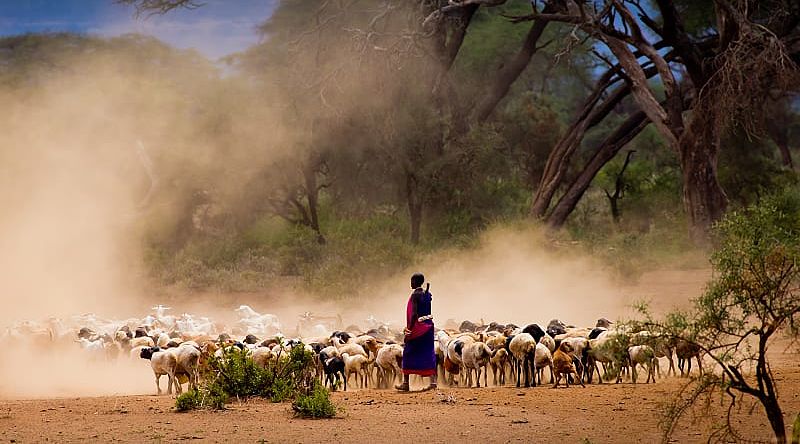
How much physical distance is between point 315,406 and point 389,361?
3.19 m

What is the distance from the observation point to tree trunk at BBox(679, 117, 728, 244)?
23266mm

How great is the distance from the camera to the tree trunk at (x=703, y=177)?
916 inches

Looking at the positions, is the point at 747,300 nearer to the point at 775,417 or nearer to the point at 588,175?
the point at 775,417

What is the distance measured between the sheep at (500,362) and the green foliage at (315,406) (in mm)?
3123

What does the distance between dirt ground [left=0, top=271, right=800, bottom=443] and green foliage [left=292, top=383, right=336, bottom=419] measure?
0.43 ft

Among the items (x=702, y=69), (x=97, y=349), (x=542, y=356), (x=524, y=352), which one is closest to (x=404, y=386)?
(x=524, y=352)

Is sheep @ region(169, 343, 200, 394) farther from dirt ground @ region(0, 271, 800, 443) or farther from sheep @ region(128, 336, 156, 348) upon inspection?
sheep @ region(128, 336, 156, 348)

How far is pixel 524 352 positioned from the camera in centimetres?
1292

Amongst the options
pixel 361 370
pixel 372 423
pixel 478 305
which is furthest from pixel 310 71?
pixel 372 423

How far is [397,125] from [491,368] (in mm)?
15196

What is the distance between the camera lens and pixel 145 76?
123 ft

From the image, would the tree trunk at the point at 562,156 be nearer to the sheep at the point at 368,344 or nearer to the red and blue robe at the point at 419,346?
the sheep at the point at 368,344

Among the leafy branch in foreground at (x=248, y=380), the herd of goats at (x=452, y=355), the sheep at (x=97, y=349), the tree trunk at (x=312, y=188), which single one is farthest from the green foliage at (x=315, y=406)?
the tree trunk at (x=312, y=188)

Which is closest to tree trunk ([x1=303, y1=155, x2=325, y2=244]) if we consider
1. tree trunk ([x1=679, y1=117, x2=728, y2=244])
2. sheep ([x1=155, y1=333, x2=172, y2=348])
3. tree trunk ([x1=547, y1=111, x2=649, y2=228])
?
tree trunk ([x1=547, y1=111, x2=649, y2=228])
